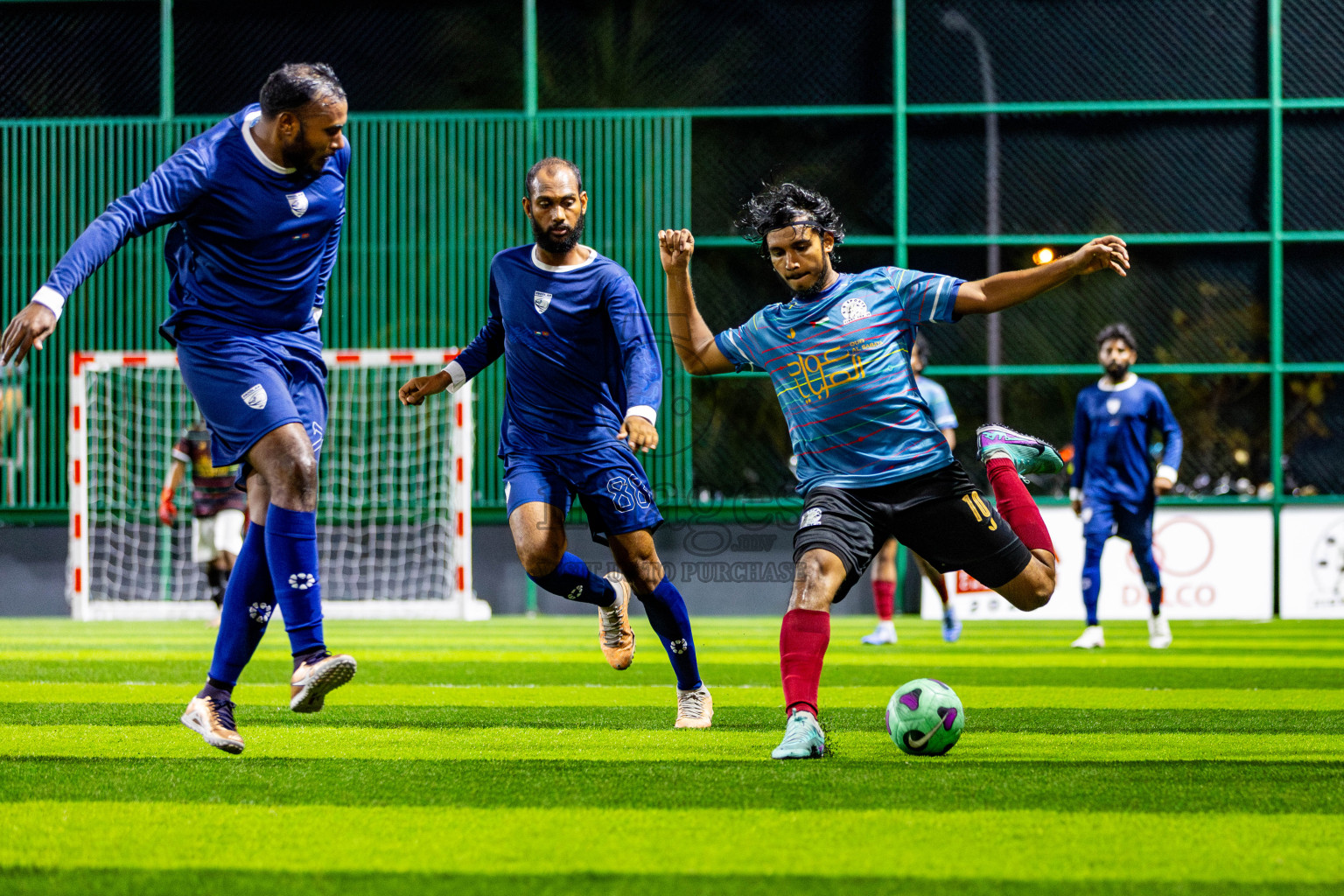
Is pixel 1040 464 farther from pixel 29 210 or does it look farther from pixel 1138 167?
pixel 29 210

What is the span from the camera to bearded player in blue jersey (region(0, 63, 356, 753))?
182 inches

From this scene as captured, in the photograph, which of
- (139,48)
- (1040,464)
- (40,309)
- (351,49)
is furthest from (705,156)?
(40,309)

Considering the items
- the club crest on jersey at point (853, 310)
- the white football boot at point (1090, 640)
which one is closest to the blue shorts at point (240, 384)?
the club crest on jersey at point (853, 310)

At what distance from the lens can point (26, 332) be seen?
4.01 m

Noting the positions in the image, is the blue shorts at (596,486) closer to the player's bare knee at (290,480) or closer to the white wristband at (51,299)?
the player's bare knee at (290,480)

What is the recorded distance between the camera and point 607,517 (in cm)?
571

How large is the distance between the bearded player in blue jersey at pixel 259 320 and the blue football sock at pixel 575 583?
139 centimetres

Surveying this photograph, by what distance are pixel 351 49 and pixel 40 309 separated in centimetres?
1473

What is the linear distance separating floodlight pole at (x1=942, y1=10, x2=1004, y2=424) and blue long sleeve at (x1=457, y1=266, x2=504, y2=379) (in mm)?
11416

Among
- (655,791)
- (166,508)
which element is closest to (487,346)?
(655,791)

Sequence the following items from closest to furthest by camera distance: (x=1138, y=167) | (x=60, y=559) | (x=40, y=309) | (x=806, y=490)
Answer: (x=40, y=309), (x=806, y=490), (x=60, y=559), (x=1138, y=167)

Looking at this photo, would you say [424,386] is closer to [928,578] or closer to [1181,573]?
[928,578]

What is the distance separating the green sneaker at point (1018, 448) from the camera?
5574 millimetres

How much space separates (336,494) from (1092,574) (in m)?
9.02
